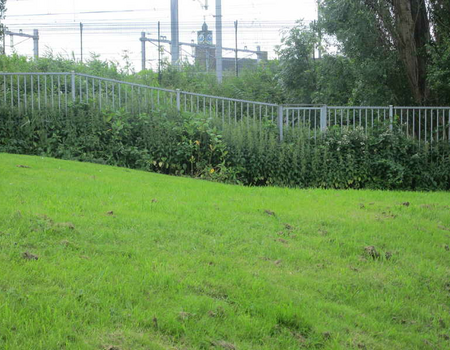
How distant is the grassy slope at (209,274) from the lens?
3240mm

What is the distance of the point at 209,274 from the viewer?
13.6 feet

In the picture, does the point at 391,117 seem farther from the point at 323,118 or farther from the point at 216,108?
the point at 216,108

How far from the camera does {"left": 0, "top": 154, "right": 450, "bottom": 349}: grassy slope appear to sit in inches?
128

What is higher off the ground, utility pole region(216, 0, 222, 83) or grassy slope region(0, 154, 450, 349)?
utility pole region(216, 0, 222, 83)

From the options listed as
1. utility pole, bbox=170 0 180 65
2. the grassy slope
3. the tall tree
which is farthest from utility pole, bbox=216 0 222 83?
the grassy slope

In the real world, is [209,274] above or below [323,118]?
below

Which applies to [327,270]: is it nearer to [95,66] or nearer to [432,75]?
[432,75]

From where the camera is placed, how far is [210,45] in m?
28.5

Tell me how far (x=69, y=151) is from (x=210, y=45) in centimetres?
1880

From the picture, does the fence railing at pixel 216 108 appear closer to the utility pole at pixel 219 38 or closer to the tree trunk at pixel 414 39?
the tree trunk at pixel 414 39

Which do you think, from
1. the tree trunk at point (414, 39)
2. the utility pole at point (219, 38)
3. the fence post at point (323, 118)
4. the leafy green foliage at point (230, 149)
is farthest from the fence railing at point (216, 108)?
the utility pole at point (219, 38)

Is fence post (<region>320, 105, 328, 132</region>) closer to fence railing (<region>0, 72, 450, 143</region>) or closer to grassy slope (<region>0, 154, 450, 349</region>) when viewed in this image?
fence railing (<region>0, 72, 450, 143</region>)

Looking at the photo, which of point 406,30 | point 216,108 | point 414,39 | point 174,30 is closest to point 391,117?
point 406,30

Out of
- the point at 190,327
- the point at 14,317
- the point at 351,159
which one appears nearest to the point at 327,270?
the point at 190,327
